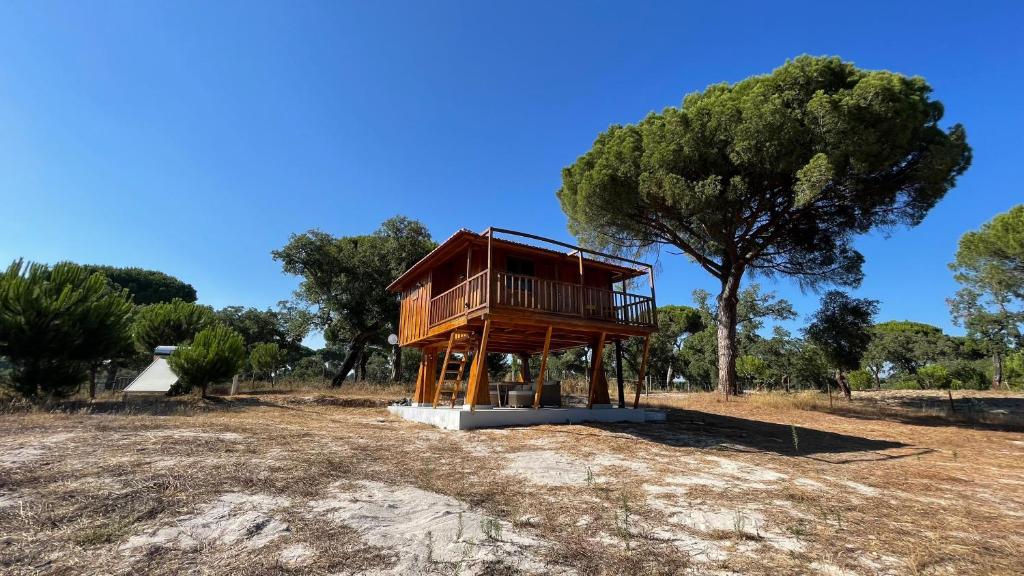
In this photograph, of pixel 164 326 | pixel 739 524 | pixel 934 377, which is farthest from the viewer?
pixel 934 377

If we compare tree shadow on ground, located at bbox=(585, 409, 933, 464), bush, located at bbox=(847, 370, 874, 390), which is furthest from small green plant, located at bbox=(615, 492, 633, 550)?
bush, located at bbox=(847, 370, 874, 390)

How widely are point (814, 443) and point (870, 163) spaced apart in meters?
10.1

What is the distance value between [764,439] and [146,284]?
180 feet

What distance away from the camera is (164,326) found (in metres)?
23.7

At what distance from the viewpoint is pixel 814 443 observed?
939 cm

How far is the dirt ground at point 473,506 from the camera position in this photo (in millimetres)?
2891

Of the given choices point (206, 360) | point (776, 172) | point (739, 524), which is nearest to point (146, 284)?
point (206, 360)

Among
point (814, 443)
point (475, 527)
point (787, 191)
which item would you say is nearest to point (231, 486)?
point (475, 527)

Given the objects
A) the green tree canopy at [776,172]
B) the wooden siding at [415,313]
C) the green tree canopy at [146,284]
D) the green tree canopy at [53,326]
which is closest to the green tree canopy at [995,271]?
the green tree canopy at [776,172]

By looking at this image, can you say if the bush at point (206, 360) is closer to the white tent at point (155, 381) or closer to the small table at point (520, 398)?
the white tent at point (155, 381)

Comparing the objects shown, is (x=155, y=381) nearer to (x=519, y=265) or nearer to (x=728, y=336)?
(x=519, y=265)

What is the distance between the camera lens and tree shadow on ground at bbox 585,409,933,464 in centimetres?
820

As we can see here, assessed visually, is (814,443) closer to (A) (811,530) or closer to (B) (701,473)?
(B) (701,473)

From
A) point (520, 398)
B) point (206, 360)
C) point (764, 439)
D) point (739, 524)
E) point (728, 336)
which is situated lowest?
point (764, 439)
